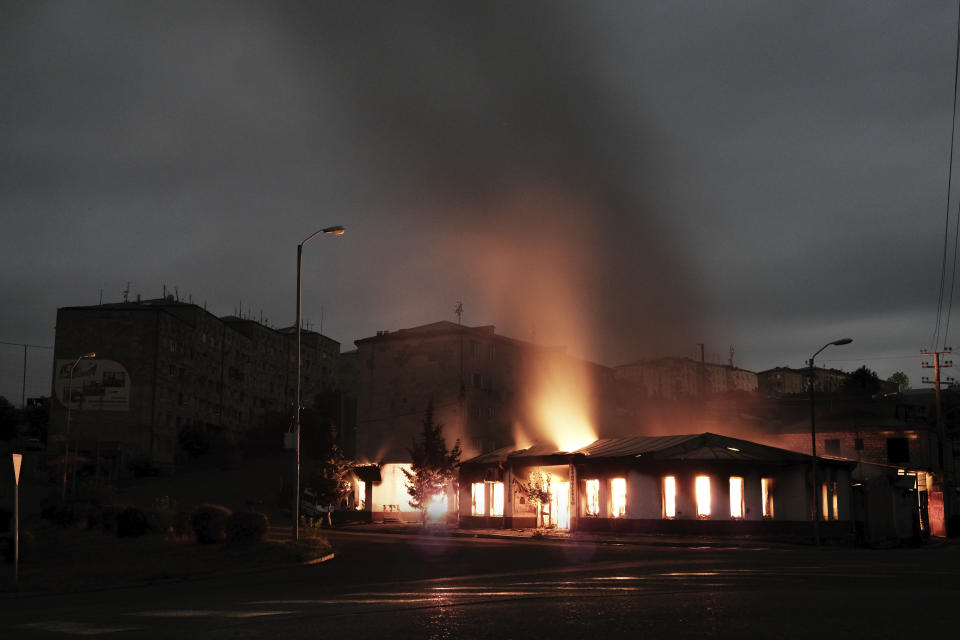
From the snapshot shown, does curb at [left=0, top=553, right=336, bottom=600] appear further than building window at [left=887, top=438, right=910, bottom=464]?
No

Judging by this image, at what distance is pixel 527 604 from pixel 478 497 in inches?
1615

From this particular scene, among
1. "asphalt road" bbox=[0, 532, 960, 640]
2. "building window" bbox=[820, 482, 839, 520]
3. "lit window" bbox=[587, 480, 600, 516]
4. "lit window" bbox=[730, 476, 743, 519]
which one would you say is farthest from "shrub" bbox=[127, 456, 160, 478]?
"asphalt road" bbox=[0, 532, 960, 640]

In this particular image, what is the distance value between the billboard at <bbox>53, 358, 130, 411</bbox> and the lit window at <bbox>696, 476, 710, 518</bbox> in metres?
58.0

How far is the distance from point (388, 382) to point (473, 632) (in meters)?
57.2

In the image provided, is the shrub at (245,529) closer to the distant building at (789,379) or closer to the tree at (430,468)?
the tree at (430,468)

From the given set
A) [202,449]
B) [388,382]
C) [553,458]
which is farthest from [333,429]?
[202,449]

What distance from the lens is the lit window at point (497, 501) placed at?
51.6 metres

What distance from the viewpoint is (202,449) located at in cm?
8938

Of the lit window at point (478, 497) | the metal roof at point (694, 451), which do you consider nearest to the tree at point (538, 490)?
the metal roof at point (694, 451)

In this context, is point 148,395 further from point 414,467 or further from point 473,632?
point 473,632

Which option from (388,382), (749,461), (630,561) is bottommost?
(630,561)

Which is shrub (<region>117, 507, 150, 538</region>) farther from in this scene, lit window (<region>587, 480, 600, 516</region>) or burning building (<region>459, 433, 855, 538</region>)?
lit window (<region>587, 480, 600, 516</region>)

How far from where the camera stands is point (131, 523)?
3319 cm

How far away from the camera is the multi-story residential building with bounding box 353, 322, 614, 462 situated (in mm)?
64000
